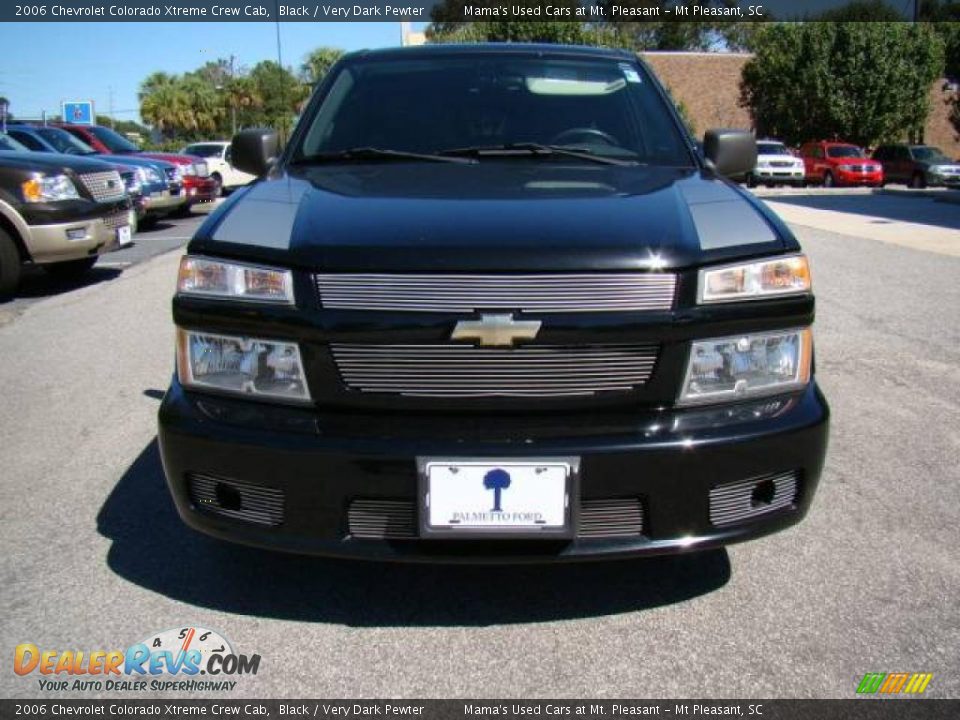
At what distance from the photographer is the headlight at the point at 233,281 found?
2.33 metres

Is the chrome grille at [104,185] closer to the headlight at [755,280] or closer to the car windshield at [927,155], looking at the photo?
the headlight at [755,280]

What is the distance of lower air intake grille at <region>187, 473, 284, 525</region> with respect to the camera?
2311mm

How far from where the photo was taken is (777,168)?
30625mm

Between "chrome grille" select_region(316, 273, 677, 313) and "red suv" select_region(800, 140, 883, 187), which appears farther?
"red suv" select_region(800, 140, 883, 187)

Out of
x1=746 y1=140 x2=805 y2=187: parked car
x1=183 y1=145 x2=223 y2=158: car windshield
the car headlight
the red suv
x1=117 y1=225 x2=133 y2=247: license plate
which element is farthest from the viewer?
x1=746 y1=140 x2=805 y2=187: parked car

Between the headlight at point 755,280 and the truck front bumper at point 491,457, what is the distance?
0.98ft

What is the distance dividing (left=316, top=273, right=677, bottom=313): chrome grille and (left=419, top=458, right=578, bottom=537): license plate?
0.39 m

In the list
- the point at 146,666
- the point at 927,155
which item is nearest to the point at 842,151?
the point at 927,155

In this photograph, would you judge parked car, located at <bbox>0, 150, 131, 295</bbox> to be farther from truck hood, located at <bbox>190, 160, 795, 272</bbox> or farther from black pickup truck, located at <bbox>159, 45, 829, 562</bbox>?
black pickup truck, located at <bbox>159, 45, 829, 562</bbox>

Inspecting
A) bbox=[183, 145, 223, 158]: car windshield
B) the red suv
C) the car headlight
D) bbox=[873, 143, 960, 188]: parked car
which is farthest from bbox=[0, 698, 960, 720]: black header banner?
the red suv

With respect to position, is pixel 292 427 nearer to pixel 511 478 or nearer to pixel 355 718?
pixel 511 478

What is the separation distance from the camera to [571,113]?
3549 millimetres

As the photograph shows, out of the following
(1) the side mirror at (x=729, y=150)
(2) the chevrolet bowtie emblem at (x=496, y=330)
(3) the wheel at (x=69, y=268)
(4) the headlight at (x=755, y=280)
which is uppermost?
(1) the side mirror at (x=729, y=150)

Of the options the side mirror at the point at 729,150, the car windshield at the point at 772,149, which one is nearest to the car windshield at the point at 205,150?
the car windshield at the point at 772,149
